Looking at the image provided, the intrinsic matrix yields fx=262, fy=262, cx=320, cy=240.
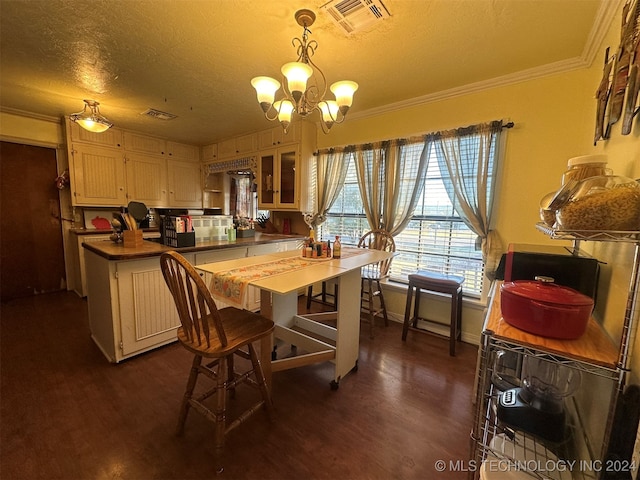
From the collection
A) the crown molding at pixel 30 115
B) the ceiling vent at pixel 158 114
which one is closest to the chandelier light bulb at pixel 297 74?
the ceiling vent at pixel 158 114

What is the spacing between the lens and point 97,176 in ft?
12.0

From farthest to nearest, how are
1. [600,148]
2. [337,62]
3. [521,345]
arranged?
1. [337,62]
2. [600,148]
3. [521,345]

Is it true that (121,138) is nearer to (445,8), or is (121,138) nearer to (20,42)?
(20,42)

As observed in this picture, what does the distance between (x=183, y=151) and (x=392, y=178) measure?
3.70 m

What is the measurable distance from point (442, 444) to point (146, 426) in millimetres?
1696

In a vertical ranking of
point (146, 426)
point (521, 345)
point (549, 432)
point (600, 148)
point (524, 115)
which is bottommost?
point (146, 426)

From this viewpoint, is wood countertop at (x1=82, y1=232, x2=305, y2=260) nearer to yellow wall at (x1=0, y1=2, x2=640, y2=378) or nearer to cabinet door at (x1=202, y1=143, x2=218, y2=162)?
yellow wall at (x1=0, y1=2, x2=640, y2=378)

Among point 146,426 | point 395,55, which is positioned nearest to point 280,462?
point 146,426

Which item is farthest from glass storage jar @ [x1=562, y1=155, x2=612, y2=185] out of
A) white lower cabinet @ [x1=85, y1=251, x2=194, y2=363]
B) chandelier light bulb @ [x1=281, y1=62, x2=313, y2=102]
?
white lower cabinet @ [x1=85, y1=251, x2=194, y2=363]

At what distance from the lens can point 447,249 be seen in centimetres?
274

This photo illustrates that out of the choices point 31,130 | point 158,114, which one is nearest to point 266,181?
point 158,114

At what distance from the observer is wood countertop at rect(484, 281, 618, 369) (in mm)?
778

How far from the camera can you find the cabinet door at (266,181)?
12.2 feet

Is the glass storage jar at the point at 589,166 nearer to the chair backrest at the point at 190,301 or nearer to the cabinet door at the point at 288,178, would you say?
the chair backrest at the point at 190,301
